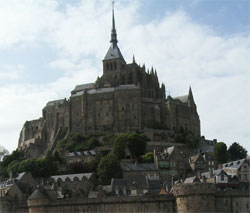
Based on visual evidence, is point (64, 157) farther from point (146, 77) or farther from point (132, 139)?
point (146, 77)

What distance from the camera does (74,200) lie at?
5269 cm

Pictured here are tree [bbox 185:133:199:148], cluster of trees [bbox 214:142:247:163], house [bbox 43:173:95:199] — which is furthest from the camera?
tree [bbox 185:133:199:148]

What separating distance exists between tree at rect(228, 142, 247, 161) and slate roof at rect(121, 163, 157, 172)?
21003 mm

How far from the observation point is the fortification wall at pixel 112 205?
161 feet

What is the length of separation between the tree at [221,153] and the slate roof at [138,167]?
14216 mm

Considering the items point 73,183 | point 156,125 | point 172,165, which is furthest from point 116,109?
point 73,183

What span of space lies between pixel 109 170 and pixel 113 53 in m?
42.8

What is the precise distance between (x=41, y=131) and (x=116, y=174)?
3814 cm

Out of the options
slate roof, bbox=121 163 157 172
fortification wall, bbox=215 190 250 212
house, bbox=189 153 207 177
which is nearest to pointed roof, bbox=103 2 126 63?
house, bbox=189 153 207 177

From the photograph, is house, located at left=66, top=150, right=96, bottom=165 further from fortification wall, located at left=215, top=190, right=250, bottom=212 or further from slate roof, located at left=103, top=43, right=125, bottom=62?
fortification wall, located at left=215, top=190, right=250, bottom=212

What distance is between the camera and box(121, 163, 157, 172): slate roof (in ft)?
238

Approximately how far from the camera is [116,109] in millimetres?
96000

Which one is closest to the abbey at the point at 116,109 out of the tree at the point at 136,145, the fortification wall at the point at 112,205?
the tree at the point at 136,145

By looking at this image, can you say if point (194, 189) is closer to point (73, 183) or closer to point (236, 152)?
point (73, 183)
